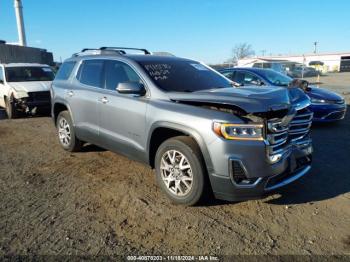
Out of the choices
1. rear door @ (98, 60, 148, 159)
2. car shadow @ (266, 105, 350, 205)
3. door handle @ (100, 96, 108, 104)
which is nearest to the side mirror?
rear door @ (98, 60, 148, 159)

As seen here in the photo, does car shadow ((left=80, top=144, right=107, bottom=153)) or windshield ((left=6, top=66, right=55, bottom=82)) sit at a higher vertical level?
windshield ((left=6, top=66, right=55, bottom=82))

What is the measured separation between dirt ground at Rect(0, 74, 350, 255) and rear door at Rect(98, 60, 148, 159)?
21.2 inches

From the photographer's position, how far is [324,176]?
4734 mm

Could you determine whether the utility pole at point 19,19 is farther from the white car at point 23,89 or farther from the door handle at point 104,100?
the door handle at point 104,100

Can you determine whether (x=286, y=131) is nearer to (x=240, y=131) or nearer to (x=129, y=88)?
(x=240, y=131)

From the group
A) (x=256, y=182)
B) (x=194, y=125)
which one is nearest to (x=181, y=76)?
(x=194, y=125)

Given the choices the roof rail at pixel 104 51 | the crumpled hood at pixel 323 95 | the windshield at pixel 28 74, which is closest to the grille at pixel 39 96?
the windshield at pixel 28 74

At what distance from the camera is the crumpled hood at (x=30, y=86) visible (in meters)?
10.1

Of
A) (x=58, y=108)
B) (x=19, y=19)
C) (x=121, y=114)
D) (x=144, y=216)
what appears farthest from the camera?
(x=19, y=19)

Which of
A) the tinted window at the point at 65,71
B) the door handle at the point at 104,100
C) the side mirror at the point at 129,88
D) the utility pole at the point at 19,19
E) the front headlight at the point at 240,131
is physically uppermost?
the utility pole at the point at 19,19

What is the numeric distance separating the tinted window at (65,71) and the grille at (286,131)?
4.11 m

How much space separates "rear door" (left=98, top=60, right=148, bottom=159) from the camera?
14.2 ft

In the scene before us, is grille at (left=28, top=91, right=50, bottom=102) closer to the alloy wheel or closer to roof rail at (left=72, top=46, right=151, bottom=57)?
roof rail at (left=72, top=46, right=151, bottom=57)

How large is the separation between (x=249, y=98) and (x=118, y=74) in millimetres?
2221
